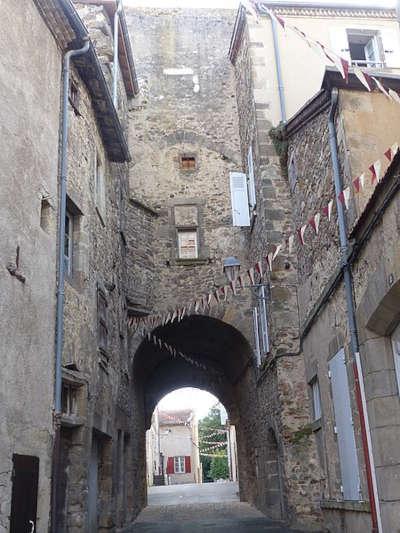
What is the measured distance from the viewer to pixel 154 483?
3688cm

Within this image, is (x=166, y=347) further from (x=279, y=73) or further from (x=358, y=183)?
(x=358, y=183)

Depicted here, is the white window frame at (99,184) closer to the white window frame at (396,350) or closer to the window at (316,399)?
the window at (316,399)

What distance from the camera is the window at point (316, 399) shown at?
9666 mm

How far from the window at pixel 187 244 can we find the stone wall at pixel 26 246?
718cm

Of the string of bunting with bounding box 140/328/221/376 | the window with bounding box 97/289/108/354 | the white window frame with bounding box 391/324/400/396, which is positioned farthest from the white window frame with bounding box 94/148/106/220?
the white window frame with bounding box 391/324/400/396

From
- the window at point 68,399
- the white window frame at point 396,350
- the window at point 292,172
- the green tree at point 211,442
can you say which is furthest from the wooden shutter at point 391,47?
the green tree at point 211,442

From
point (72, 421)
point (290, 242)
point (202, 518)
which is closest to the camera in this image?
point (72, 421)

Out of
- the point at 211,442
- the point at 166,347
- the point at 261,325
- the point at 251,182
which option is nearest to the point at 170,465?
the point at 211,442

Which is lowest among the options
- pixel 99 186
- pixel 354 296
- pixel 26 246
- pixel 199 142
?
pixel 354 296

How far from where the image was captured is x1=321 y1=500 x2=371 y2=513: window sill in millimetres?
6850

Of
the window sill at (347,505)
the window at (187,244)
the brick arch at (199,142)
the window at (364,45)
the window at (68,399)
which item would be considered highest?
the window at (364,45)

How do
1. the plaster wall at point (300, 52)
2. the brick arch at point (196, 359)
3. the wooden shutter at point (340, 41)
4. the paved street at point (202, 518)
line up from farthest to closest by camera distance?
1. the brick arch at point (196, 359)
2. the wooden shutter at point (340, 41)
3. the plaster wall at point (300, 52)
4. the paved street at point (202, 518)

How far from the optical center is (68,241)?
8.73m

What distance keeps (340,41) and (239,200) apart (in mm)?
3785
